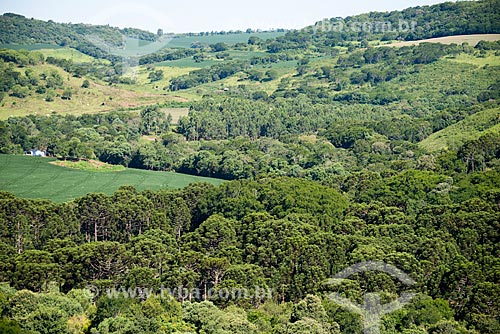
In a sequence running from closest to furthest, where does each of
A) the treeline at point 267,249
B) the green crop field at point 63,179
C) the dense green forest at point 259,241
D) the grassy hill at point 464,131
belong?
1. the dense green forest at point 259,241
2. the treeline at point 267,249
3. the green crop field at point 63,179
4. the grassy hill at point 464,131

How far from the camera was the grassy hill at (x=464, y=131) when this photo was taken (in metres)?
126

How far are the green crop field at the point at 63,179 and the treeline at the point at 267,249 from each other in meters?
17.5

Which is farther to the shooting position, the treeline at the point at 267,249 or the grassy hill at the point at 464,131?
the grassy hill at the point at 464,131

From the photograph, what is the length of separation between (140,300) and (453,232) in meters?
30.8

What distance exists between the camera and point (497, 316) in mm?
57844

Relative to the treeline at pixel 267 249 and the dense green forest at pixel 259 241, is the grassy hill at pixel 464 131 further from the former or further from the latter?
the treeline at pixel 267 249

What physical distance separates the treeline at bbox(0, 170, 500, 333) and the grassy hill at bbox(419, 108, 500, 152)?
3431 centimetres

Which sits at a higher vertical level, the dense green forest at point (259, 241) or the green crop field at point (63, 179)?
the dense green forest at point (259, 241)

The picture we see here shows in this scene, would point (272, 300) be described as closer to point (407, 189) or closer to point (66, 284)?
point (66, 284)

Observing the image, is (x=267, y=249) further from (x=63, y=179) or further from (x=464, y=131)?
(x=464, y=131)

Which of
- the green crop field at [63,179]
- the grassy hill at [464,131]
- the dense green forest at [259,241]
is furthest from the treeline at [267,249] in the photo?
the grassy hill at [464,131]

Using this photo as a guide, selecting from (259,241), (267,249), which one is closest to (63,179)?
(259,241)

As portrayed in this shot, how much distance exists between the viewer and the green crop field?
10319cm

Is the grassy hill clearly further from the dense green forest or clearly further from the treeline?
the treeline
